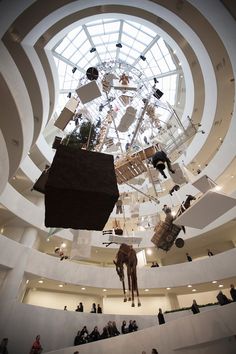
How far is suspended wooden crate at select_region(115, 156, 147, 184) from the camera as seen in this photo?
6543 millimetres

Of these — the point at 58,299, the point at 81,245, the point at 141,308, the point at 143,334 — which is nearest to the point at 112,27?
the point at 81,245

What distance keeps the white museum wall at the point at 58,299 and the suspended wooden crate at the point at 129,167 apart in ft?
39.0

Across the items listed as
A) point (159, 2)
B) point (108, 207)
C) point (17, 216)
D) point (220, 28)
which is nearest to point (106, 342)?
point (17, 216)

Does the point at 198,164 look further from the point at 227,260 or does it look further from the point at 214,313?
the point at 214,313

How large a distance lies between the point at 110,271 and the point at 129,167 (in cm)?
1005

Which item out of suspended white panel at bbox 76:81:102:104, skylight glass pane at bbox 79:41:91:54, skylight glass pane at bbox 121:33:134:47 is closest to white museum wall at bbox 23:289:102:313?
suspended white panel at bbox 76:81:102:104

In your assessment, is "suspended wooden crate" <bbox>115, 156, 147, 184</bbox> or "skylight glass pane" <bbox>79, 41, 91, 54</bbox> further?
"skylight glass pane" <bbox>79, 41, 91, 54</bbox>

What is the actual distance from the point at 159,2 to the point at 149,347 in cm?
1258

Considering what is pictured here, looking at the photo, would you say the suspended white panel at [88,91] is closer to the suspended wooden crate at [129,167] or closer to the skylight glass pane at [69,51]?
the suspended wooden crate at [129,167]

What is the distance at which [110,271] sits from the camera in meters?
14.4

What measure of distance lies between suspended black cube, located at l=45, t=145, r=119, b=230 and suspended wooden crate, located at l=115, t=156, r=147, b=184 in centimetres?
352

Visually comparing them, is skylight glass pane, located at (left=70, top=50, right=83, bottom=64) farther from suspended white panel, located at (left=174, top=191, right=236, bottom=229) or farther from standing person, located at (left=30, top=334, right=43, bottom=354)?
standing person, located at (left=30, top=334, right=43, bottom=354)

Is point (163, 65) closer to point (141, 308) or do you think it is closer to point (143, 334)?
point (143, 334)

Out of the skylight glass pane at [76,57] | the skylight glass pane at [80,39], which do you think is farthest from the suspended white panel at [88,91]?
the skylight glass pane at [76,57]
